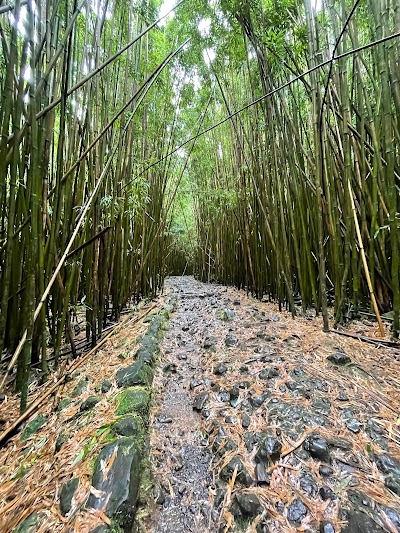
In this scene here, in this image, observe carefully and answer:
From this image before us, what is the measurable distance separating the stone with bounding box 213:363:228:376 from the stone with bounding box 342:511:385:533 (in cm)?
74

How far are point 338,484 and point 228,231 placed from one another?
4096 mm

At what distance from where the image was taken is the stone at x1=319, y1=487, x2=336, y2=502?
62 cm

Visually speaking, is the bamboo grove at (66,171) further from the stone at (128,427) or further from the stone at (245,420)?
the stone at (245,420)

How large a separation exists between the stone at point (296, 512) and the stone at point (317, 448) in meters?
0.13

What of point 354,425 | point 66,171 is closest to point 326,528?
point 354,425

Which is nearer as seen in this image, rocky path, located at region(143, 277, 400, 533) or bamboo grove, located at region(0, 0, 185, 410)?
rocky path, located at region(143, 277, 400, 533)

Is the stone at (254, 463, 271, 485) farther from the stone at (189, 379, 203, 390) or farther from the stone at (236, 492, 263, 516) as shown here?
the stone at (189, 379, 203, 390)

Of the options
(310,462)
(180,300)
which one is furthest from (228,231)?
(310,462)

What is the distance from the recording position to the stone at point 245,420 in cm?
90

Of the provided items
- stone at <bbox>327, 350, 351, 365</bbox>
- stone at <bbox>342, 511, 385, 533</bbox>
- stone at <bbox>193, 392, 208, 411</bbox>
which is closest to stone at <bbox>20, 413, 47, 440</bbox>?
stone at <bbox>193, 392, 208, 411</bbox>

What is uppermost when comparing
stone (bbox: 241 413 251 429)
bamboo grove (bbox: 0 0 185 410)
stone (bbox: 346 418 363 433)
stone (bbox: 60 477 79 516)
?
bamboo grove (bbox: 0 0 185 410)

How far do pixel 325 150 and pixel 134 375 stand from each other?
1637mm

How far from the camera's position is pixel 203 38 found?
9.28 ft

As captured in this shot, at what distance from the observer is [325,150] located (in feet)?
5.64
